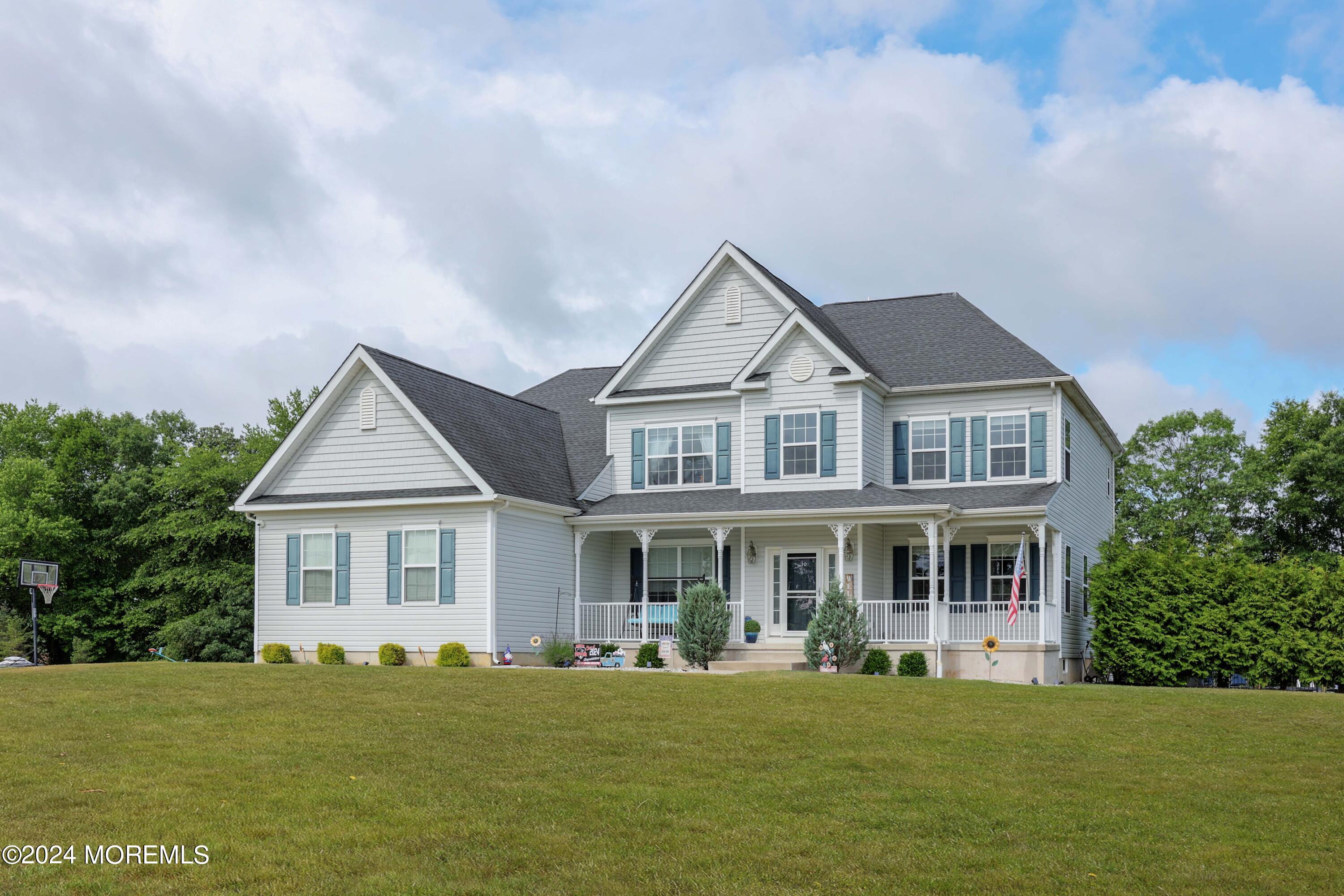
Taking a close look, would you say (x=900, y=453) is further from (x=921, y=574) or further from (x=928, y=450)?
(x=921, y=574)

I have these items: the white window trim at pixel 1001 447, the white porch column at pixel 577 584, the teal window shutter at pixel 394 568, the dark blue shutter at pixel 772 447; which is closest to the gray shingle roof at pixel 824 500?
the white window trim at pixel 1001 447

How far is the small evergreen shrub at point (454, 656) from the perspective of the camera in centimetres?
2392

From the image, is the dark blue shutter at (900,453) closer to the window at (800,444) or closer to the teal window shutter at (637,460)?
the window at (800,444)

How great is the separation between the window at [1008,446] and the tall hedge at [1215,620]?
2.69 m

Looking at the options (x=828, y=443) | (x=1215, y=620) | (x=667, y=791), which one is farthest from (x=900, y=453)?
(x=667, y=791)

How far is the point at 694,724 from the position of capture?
46.3 feet

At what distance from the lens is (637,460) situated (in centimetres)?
2805

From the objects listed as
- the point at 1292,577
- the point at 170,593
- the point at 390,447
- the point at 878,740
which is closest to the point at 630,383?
the point at 390,447

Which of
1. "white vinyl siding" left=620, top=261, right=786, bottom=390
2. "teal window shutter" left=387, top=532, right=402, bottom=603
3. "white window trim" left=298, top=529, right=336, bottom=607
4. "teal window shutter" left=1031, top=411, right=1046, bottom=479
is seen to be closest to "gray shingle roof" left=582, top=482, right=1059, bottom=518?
"teal window shutter" left=1031, top=411, right=1046, bottom=479

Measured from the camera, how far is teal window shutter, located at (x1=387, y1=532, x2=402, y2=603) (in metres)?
25.2

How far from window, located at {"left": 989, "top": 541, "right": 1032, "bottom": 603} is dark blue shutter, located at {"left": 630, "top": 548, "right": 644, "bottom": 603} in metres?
7.37

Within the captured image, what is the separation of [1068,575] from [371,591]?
14303 mm

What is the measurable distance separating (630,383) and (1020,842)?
20019 mm

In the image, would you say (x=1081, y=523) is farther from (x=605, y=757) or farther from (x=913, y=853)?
(x=913, y=853)
